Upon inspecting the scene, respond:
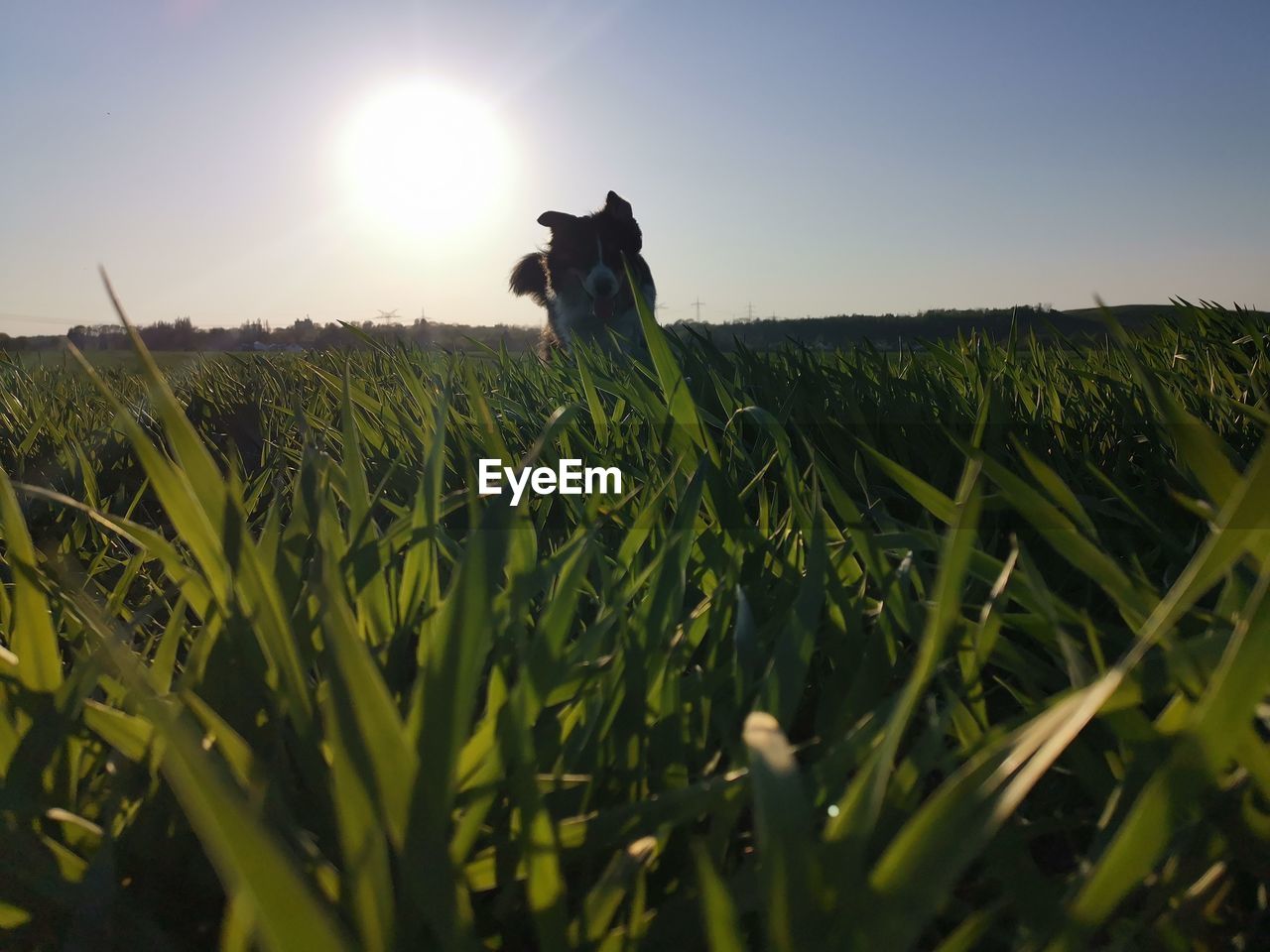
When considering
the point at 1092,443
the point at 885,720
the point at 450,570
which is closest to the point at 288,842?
the point at 885,720

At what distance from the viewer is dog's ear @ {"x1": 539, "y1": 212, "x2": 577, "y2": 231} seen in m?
9.17

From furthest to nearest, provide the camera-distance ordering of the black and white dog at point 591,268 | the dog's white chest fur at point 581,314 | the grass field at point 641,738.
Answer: the black and white dog at point 591,268
the dog's white chest fur at point 581,314
the grass field at point 641,738

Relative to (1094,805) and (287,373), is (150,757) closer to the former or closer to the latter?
(1094,805)

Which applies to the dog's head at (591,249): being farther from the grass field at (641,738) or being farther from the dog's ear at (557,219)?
the grass field at (641,738)

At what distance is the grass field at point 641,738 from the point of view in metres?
0.37

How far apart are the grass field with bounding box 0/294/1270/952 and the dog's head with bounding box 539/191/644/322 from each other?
8125 millimetres

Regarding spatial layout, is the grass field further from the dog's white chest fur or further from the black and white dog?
the black and white dog

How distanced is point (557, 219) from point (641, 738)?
9.22 m

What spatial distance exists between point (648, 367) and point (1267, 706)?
153 centimetres

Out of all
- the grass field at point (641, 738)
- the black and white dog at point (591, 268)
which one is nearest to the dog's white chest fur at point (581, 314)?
the black and white dog at point (591, 268)

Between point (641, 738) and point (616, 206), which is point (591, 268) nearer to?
point (616, 206)

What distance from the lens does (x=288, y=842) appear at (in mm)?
481

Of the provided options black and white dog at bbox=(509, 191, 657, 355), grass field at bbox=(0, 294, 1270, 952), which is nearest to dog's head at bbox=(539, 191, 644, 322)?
black and white dog at bbox=(509, 191, 657, 355)

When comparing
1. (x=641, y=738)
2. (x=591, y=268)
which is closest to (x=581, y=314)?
(x=591, y=268)
